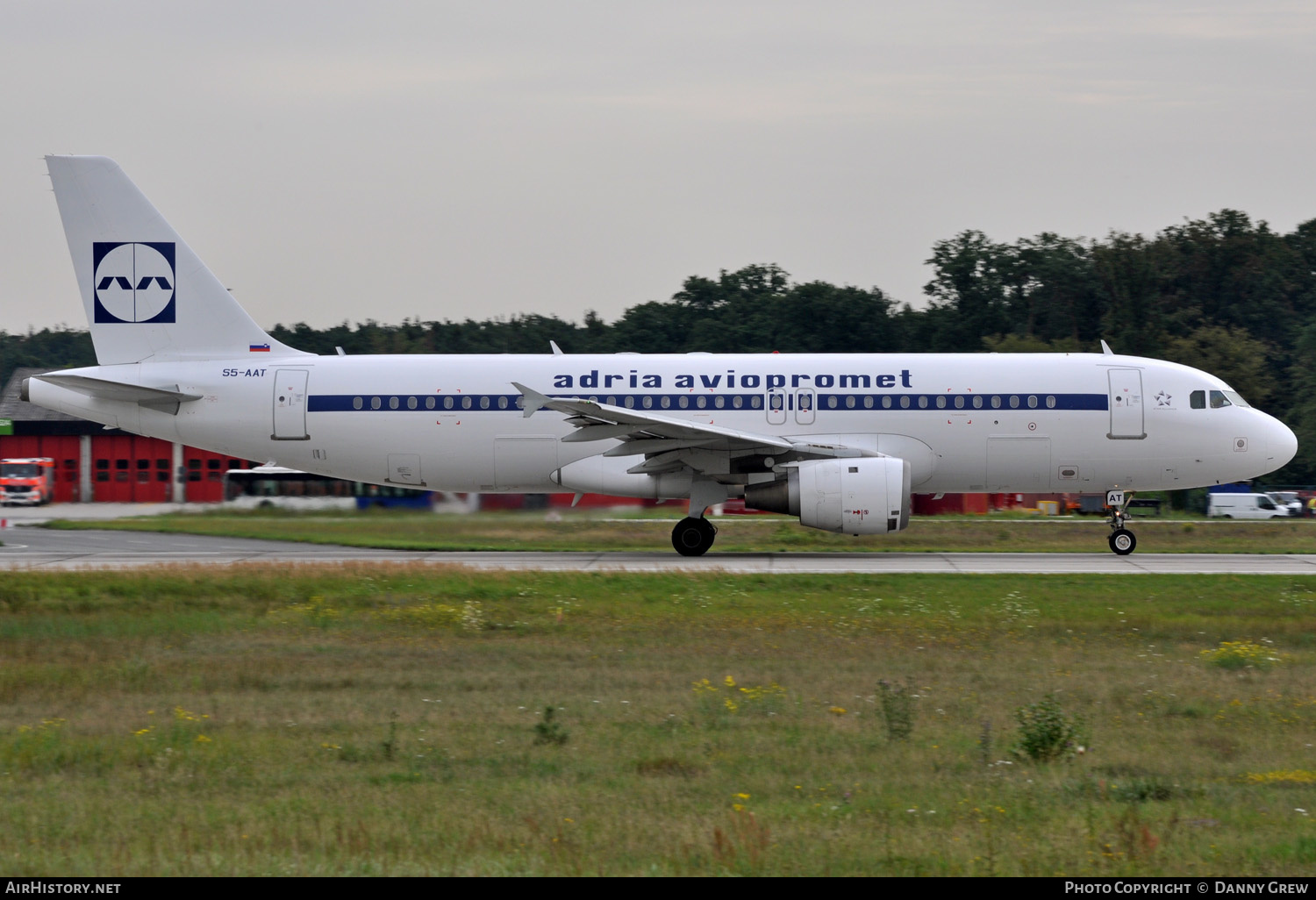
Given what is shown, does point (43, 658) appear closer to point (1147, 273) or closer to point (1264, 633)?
point (1264, 633)

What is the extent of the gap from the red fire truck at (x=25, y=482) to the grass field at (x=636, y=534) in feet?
61.2

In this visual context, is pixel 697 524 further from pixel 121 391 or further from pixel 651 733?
pixel 651 733

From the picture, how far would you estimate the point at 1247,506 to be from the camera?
4856 centimetres

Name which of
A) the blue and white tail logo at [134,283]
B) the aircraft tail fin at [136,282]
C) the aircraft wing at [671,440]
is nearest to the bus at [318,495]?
the aircraft tail fin at [136,282]

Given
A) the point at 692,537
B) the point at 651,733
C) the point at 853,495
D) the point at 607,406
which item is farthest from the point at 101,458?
the point at 651,733

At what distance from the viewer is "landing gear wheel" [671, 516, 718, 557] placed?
1000 inches

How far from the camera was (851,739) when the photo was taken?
10039mm

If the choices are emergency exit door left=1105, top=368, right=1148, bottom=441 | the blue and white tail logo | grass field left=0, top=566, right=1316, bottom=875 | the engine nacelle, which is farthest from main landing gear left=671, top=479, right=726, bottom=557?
the blue and white tail logo

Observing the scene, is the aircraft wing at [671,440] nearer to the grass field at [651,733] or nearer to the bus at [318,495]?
the bus at [318,495]

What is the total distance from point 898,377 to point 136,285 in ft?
50.7

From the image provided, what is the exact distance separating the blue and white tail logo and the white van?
1502 inches

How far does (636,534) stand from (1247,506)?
2904 centimetres

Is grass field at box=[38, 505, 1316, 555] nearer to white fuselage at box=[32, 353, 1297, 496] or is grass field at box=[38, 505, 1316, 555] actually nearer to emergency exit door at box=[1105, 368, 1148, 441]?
white fuselage at box=[32, 353, 1297, 496]

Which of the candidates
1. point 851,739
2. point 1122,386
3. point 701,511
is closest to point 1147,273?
point 1122,386
